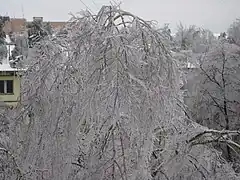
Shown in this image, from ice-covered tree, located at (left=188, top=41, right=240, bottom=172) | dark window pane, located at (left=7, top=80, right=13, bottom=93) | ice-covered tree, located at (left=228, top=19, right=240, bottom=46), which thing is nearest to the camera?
ice-covered tree, located at (left=188, top=41, right=240, bottom=172)

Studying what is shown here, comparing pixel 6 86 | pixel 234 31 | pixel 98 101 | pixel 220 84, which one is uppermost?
pixel 234 31

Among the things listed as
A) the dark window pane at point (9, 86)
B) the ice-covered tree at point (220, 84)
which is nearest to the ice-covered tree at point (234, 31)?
the ice-covered tree at point (220, 84)

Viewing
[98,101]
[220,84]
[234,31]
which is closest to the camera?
[98,101]

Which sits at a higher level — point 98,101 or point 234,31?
point 234,31

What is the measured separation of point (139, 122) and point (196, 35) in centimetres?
1244

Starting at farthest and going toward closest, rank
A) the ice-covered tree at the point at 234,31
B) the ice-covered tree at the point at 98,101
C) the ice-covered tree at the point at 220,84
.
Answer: the ice-covered tree at the point at 234,31 < the ice-covered tree at the point at 220,84 < the ice-covered tree at the point at 98,101

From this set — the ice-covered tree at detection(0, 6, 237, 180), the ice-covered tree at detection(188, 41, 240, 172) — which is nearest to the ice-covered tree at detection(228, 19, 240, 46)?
the ice-covered tree at detection(188, 41, 240, 172)

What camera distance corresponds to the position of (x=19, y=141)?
172 inches

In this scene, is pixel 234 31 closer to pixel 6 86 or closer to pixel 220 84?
pixel 220 84

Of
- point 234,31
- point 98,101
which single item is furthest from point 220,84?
point 98,101

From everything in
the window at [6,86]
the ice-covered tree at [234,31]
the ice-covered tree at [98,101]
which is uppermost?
the ice-covered tree at [234,31]

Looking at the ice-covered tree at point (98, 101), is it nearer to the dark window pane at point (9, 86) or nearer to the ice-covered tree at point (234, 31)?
the ice-covered tree at point (234, 31)

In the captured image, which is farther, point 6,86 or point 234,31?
point 6,86

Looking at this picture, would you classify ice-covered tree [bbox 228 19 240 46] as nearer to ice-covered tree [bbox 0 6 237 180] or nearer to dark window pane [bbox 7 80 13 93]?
dark window pane [bbox 7 80 13 93]
